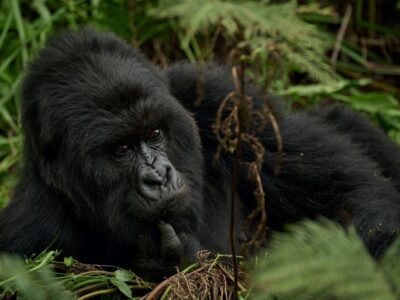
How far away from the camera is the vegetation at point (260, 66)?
5.89 ft

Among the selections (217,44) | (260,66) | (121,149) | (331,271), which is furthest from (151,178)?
(217,44)

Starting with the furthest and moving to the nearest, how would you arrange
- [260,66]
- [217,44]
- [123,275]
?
[217,44], [123,275], [260,66]

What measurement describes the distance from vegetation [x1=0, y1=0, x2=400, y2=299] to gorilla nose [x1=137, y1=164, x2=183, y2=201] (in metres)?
0.32

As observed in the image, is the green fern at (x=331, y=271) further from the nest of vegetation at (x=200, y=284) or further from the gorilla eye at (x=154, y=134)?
the gorilla eye at (x=154, y=134)

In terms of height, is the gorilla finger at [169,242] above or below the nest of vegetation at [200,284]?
below

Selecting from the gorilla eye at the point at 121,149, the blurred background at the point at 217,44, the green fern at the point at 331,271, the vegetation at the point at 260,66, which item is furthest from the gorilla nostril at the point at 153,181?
the blurred background at the point at 217,44

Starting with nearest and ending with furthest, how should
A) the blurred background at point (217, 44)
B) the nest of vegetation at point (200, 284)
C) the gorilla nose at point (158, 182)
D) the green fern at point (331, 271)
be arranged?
the green fern at point (331, 271) → the nest of vegetation at point (200, 284) → the gorilla nose at point (158, 182) → the blurred background at point (217, 44)

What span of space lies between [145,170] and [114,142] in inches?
7.7

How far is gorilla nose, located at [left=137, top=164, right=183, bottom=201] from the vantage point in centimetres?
326

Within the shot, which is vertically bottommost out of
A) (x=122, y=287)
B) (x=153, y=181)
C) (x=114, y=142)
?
(x=122, y=287)

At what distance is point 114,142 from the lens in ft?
11.1

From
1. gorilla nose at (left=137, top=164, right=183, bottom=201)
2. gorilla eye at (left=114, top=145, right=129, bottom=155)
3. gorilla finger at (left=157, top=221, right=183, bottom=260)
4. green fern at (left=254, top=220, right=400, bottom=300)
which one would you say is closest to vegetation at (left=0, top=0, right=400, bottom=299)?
green fern at (left=254, top=220, right=400, bottom=300)

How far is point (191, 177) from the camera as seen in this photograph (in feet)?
12.0

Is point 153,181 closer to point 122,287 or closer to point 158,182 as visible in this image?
point 158,182
